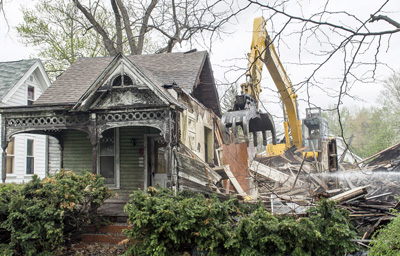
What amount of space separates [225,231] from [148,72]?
262 inches

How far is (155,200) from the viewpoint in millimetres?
6926

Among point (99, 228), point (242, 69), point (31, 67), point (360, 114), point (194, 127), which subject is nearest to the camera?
point (242, 69)

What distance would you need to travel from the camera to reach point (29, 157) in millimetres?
18359

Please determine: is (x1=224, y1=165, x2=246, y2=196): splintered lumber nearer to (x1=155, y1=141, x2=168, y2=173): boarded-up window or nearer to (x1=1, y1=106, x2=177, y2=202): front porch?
(x1=1, y1=106, x2=177, y2=202): front porch

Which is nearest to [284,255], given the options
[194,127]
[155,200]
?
[155,200]

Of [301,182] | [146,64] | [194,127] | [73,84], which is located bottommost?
[301,182]

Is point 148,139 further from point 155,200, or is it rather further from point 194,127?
point 155,200

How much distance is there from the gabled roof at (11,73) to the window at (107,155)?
697 cm

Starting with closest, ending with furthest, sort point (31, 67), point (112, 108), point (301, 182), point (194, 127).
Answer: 1. point (112, 108)
2. point (301, 182)
3. point (194, 127)
4. point (31, 67)

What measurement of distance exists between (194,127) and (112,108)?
3666mm

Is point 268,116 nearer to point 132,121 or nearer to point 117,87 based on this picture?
point 132,121

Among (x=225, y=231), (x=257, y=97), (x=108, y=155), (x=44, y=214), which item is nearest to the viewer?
(x=225, y=231)

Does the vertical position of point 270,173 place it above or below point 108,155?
below

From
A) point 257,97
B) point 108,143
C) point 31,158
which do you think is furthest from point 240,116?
point 31,158
